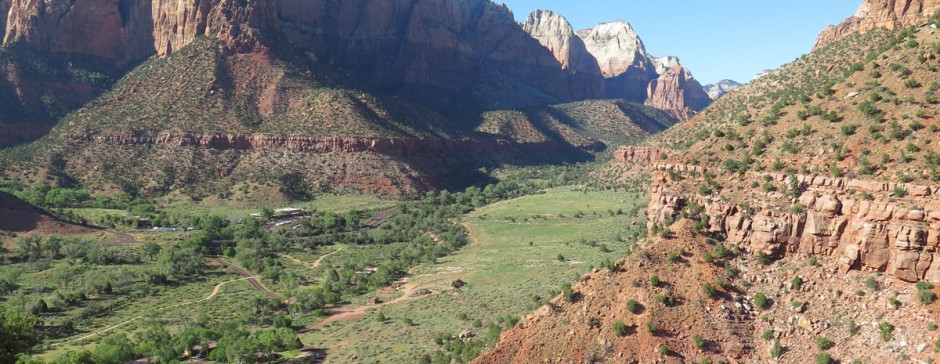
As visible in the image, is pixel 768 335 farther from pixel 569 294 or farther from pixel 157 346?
pixel 157 346

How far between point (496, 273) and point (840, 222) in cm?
3596

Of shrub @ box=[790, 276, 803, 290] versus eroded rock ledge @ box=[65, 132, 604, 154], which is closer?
shrub @ box=[790, 276, 803, 290]

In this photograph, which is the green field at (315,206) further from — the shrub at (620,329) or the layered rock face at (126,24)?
the shrub at (620,329)

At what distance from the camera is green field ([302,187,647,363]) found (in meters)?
42.9

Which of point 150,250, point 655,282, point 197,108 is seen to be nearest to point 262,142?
point 197,108

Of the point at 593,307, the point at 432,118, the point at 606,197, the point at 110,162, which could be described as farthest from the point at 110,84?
the point at 593,307

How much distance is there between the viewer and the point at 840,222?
26.9m

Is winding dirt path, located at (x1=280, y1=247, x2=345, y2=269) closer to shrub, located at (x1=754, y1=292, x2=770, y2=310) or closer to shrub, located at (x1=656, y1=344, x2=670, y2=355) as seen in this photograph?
shrub, located at (x1=656, y1=344, x2=670, y2=355)

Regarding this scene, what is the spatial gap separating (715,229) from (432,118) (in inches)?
5570

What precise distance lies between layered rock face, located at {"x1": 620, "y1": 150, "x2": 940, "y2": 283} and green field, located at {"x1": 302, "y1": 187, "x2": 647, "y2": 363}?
10776mm

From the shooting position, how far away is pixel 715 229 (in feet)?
104

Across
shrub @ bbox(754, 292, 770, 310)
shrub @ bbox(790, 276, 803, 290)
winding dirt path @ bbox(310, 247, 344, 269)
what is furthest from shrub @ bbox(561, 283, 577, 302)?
winding dirt path @ bbox(310, 247, 344, 269)

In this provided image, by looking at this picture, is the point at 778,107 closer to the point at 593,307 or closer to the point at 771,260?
the point at 771,260

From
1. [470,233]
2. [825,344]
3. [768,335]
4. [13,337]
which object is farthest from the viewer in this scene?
[470,233]
